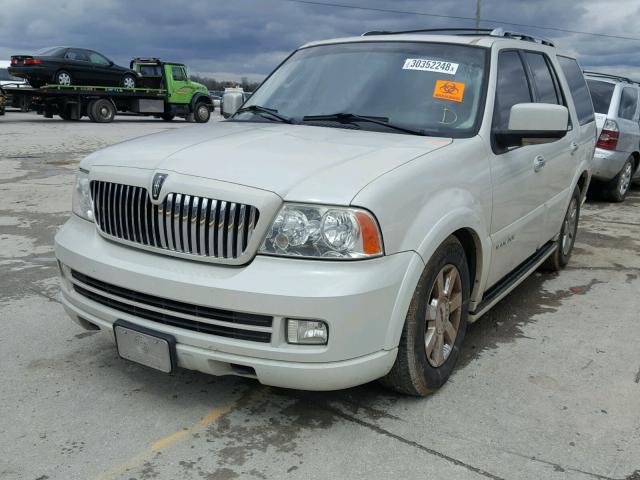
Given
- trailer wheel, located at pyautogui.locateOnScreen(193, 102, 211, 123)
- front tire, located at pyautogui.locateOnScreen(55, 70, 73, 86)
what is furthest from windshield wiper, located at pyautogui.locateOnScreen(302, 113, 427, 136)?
trailer wheel, located at pyautogui.locateOnScreen(193, 102, 211, 123)

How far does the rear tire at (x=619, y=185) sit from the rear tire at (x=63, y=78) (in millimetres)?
19458

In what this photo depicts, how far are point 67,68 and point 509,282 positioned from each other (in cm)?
2237

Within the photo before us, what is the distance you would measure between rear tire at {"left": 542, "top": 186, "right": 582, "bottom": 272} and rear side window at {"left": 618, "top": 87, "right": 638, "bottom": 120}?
14.4 feet

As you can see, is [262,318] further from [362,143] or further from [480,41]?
[480,41]


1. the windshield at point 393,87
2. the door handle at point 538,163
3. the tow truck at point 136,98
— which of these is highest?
the windshield at point 393,87

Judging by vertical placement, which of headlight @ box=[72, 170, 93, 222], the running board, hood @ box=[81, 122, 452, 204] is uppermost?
hood @ box=[81, 122, 452, 204]

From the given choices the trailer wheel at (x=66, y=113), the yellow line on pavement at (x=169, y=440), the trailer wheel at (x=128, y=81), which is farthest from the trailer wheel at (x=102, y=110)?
the yellow line on pavement at (x=169, y=440)

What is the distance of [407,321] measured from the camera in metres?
2.85

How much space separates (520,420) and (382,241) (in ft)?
3.77

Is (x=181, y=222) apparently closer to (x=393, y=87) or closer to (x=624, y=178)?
(x=393, y=87)

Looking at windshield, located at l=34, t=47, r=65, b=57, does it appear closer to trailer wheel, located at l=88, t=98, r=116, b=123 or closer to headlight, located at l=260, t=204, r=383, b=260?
trailer wheel, located at l=88, t=98, r=116, b=123

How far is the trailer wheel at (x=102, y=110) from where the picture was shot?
23.8m

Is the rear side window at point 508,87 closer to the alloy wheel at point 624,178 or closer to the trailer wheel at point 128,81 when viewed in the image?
the alloy wheel at point 624,178

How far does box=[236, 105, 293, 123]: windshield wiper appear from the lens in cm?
393
